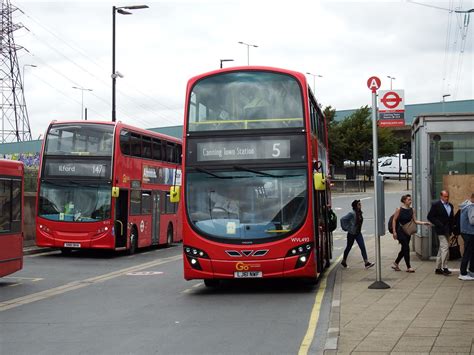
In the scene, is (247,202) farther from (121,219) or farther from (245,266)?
(121,219)

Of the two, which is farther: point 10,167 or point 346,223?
point 346,223

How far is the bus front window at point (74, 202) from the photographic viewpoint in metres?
22.9

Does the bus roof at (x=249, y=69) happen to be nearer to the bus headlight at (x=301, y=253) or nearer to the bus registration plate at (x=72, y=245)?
the bus headlight at (x=301, y=253)

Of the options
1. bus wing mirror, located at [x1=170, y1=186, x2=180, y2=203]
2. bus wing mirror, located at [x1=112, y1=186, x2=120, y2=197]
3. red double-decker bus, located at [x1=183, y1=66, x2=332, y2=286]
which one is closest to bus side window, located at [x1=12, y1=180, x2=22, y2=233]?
bus wing mirror, located at [x1=170, y1=186, x2=180, y2=203]

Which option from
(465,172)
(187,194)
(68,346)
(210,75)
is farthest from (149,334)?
(465,172)

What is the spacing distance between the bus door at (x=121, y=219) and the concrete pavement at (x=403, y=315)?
30.2 feet

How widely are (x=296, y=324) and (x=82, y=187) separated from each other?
13.7 meters

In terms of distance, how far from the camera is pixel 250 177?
1425 centimetres

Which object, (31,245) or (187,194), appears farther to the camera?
(31,245)

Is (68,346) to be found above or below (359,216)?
below

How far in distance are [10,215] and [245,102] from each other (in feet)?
18.3

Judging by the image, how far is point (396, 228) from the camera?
17.0 m

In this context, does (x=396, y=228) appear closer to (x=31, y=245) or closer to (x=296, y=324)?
(x=296, y=324)

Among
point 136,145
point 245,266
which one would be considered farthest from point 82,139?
point 245,266
